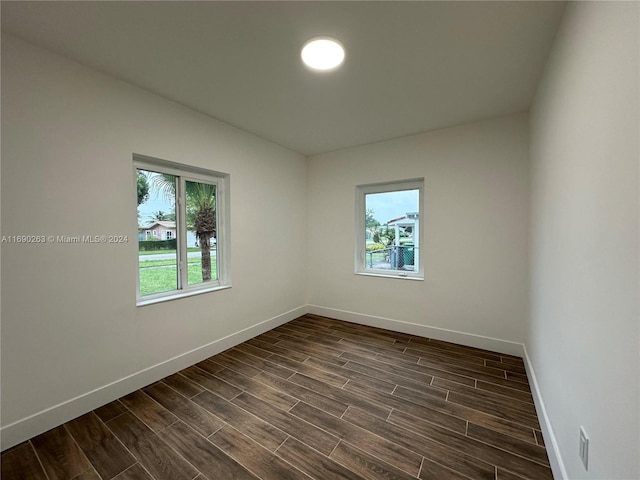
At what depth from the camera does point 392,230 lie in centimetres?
359

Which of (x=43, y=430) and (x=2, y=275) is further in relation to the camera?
(x=43, y=430)

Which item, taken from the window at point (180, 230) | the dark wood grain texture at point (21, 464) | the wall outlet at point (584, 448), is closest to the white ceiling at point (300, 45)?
the window at point (180, 230)

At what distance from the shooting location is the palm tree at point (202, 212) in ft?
8.82

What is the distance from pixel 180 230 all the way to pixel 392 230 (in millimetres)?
2608

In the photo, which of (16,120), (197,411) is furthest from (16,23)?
(197,411)

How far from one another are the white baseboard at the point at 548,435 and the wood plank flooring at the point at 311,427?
0.17 feet

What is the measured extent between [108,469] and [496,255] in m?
3.53

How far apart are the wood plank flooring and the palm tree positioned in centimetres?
115

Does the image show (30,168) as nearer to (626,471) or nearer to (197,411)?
(197,411)

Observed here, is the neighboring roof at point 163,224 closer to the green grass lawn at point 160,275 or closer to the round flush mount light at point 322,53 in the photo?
the green grass lawn at point 160,275

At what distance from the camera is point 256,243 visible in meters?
3.30

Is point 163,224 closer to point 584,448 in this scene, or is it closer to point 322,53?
point 322,53

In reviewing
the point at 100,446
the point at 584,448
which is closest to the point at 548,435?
the point at 584,448

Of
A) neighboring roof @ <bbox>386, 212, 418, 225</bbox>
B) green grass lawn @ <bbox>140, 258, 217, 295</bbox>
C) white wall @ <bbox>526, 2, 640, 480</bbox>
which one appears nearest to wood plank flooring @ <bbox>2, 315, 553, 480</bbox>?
white wall @ <bbox>526, 2, 640, 480</bbox>
